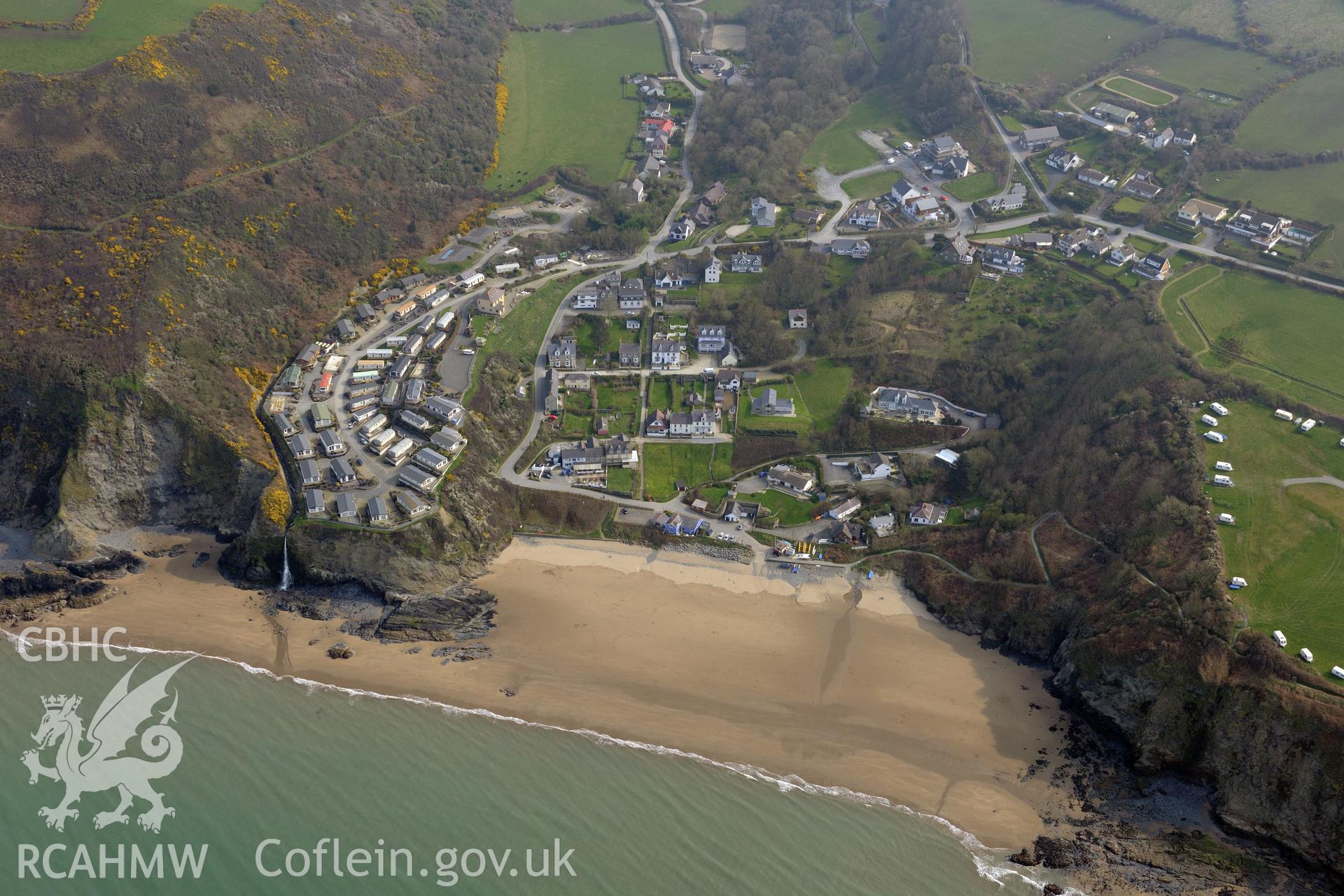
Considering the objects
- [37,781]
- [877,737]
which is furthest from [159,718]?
[877,737]

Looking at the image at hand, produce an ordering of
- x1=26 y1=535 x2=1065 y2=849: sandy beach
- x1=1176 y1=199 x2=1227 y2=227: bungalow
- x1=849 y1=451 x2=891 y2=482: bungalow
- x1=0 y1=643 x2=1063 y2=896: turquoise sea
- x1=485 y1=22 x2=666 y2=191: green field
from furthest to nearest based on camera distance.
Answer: x1=485 y1=22 x2=666 y2=191: green field
x1=1176 y1=199 x2=1227 y2=227: bungalow
x1=849 y1=451 x2=891 y2=482: bungalow
x1=26 y1=535 x2=1065 y2=849: sandy beach
x1=0 y1=643 x2=1063 y2=896: turquoise sea

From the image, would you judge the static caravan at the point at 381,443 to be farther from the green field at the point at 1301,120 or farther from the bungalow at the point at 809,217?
the green field at the point at 1301,120

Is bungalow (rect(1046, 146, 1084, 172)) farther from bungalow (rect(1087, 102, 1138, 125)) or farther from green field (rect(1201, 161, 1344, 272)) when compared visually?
green field (rect(1201, 161, 1344, 272))

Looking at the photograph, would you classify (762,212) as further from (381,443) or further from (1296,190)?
(1296,190)

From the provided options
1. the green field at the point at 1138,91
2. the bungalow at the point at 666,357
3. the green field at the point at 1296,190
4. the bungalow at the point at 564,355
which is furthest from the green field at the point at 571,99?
the green field at the point at 1296,190

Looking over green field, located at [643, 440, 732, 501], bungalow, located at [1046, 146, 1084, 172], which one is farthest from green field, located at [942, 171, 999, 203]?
green field, located at [643, 440, 732, 501]

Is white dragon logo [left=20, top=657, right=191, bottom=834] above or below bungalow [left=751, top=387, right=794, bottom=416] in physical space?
below
